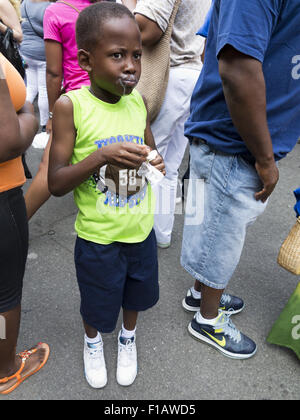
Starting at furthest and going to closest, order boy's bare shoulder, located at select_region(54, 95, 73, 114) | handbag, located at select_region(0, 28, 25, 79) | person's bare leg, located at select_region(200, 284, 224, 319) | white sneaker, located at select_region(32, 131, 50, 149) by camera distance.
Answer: white sneaker, located at select_region(32, 131, 50, 149) < person's bare leg, located at select_region(200, 284, 224, 319) < handbag, located at select_region(0, 28, 25, 79) < boy's bare shoulder, located at select_region(54, 95, 73, 114)

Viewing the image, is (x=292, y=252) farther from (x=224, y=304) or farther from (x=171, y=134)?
(x=171, y=134)

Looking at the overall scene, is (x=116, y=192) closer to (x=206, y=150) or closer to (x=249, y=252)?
(x=206, y=150)

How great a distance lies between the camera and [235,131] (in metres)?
1.58

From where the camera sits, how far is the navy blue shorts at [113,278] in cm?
155

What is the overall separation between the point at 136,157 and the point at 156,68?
44.3 inches

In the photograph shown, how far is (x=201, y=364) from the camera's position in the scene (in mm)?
1986

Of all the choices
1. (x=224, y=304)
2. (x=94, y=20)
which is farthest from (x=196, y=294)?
(x=94, y=20)

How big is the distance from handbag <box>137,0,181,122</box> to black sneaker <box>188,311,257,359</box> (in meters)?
1.32

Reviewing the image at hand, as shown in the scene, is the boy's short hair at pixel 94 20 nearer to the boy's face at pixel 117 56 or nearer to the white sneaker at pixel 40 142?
the boy's face at pixel 117 56

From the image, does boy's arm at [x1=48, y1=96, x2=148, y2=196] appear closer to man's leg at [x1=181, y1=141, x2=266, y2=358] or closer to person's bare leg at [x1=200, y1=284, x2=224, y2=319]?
man's leg at [x1=181, y1=141, x2=266, y2=358]

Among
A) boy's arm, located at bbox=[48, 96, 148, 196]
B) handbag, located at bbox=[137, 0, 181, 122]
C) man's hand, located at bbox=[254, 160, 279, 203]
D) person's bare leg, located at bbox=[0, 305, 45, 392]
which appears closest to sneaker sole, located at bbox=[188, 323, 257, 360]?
person's bare leg, located at bbox=[0, 305, 45, 392]

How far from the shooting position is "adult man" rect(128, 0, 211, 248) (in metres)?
2.00
